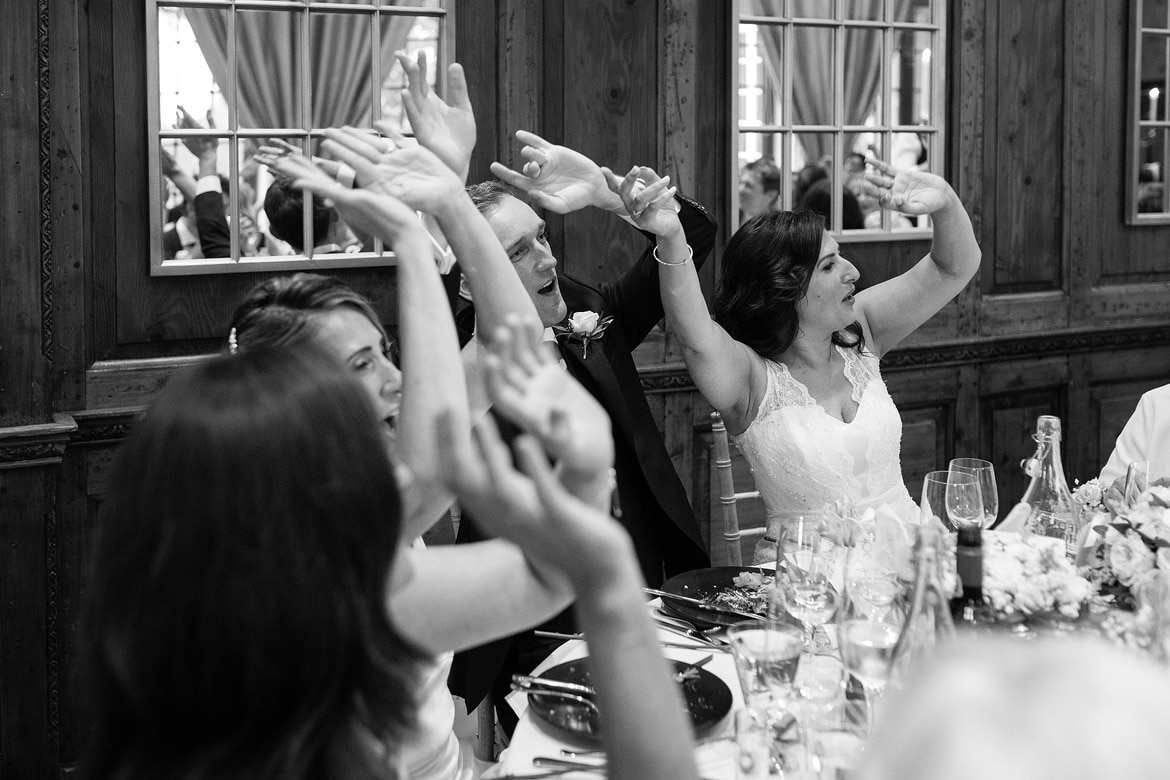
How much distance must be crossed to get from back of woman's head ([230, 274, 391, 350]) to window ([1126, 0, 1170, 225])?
4.15 m

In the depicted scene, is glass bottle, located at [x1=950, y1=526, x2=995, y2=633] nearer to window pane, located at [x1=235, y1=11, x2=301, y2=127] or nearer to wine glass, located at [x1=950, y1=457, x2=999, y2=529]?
wine glass, located at [x1=950, y1=457, x2=999, y2=529]

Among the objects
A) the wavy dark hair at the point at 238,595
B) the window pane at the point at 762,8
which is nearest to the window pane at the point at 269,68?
the window pane at the point at 762,8

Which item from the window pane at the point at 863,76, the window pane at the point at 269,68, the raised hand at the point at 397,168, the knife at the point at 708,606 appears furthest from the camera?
the window pane at the point at 863,76

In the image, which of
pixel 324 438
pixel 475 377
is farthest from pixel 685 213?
pixel 324 438

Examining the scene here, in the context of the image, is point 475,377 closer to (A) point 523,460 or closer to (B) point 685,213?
(B) point 685,213

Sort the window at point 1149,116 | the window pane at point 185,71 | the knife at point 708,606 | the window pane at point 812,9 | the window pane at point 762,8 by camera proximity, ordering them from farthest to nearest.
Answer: the window at point 1149,116 → the window pane at point 812,9 → the window pane at point 762,8 → the window pane at point 185,71 → the knife at point 708,606

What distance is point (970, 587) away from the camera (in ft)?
5.30

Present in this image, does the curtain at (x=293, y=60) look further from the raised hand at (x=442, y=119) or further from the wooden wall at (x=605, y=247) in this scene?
the raised hand at (x=442, y=119)

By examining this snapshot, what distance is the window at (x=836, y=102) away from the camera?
168 inches

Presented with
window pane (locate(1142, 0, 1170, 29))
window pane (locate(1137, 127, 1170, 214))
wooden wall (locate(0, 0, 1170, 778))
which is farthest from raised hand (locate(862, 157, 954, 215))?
window pane (locate(1142, 0, 1170, 29))

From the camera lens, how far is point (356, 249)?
12.0 feet

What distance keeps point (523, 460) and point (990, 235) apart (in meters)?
4.22

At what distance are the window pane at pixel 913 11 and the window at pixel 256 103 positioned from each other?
1.76 meters

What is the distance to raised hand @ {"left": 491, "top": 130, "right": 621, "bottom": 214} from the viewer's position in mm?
2596
